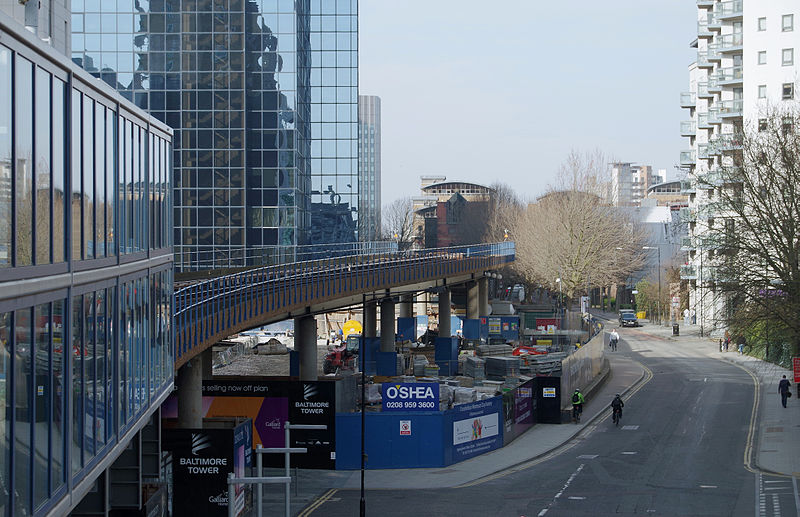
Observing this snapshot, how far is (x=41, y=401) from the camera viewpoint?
10.2 m

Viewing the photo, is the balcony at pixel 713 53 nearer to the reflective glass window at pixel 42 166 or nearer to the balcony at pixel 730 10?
the balcony at pixel 730 10

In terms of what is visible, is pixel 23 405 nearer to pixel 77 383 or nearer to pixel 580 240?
pixel 77 383

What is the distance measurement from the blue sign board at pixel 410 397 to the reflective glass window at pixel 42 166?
72.2 feet

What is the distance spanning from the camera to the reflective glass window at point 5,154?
29.3ft

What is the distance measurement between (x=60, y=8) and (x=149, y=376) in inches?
954

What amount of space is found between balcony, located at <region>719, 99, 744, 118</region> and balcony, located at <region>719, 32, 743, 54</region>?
442cm

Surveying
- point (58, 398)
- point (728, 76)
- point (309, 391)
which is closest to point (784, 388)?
point (309, 391)

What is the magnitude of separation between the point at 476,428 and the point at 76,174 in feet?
79.8

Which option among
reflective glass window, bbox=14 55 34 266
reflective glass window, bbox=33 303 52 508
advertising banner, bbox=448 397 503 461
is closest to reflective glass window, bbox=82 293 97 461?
reflective glass window, bbox=33 303 52 508

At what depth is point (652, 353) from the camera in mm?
71875

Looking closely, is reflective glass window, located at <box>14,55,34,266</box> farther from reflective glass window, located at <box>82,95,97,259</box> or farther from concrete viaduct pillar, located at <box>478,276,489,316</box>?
concrete viaduct pillar, located at <box>478,276,489,316</box>

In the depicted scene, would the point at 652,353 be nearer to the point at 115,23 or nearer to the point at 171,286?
the point at 115,23

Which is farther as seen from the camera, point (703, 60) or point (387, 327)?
point (703, 60)

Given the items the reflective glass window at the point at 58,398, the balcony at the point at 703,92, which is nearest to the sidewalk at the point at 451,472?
the reflective glass window at the point at 58,398
